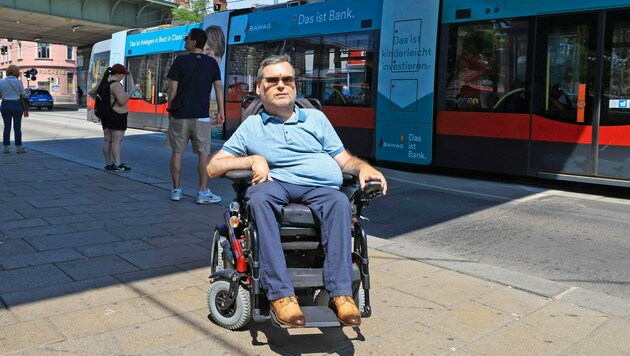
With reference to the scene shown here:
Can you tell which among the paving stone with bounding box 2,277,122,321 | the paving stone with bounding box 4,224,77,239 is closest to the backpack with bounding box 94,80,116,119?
the paving stone with bounding box 4,224,77,239

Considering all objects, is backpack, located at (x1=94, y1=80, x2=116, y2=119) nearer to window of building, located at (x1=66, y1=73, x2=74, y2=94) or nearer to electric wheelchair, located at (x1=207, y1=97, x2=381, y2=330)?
electric wheelchair, located at (x1=207, y1=97, x2=381, y2=330)

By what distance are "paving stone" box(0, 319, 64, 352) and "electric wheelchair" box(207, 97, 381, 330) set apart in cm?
84

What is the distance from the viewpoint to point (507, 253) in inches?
201

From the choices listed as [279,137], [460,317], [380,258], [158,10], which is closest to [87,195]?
[380,258]

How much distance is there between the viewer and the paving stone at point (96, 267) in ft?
13.3

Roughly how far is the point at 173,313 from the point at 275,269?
3.06 feet

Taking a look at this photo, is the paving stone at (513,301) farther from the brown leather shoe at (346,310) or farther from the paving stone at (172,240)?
the paving stone at (172,240)

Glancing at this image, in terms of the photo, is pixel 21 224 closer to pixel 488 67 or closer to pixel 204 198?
pixel 204 198

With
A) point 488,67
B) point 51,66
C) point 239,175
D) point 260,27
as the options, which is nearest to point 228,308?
point 239,175

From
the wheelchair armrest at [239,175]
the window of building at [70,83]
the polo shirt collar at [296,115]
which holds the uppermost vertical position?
the window of building at [70,83]

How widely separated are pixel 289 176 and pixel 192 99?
12.2ft

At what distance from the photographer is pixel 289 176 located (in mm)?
3223

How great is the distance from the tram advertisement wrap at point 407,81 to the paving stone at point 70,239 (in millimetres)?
5927

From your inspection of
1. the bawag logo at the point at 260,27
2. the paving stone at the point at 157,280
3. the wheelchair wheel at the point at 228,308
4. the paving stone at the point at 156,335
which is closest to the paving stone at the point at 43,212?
the paving stone at the point at 157,280
